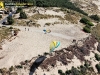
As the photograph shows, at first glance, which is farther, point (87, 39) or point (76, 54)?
point (87, 39)

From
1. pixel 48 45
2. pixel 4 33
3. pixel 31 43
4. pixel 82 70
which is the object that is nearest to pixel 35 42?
pixel 31 43

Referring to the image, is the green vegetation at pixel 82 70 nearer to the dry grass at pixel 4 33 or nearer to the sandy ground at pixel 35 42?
the sandy ground at pixel 35 42

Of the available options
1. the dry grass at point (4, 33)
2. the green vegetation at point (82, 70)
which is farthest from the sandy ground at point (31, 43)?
the green vegetation at point (82, 70)

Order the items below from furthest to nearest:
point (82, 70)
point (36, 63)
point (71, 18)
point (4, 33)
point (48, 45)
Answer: point (71, 18)
point (4, 33)
point (48, 45)
point (82, 70)
point (36, 63)

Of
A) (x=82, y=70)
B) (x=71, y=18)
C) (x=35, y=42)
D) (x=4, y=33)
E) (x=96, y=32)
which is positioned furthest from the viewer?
(x=71, y=18)

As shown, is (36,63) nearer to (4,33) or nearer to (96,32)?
(4,33)

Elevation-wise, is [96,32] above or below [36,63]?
below

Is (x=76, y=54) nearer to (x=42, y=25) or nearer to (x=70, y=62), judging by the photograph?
(x=70, y=62)

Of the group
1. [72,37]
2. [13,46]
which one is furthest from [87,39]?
[13,46]

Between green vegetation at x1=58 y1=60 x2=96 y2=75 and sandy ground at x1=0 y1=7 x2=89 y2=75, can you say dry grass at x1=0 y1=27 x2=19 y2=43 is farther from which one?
green vegetation at x1=58 y1=60 x2=96 y2=75
